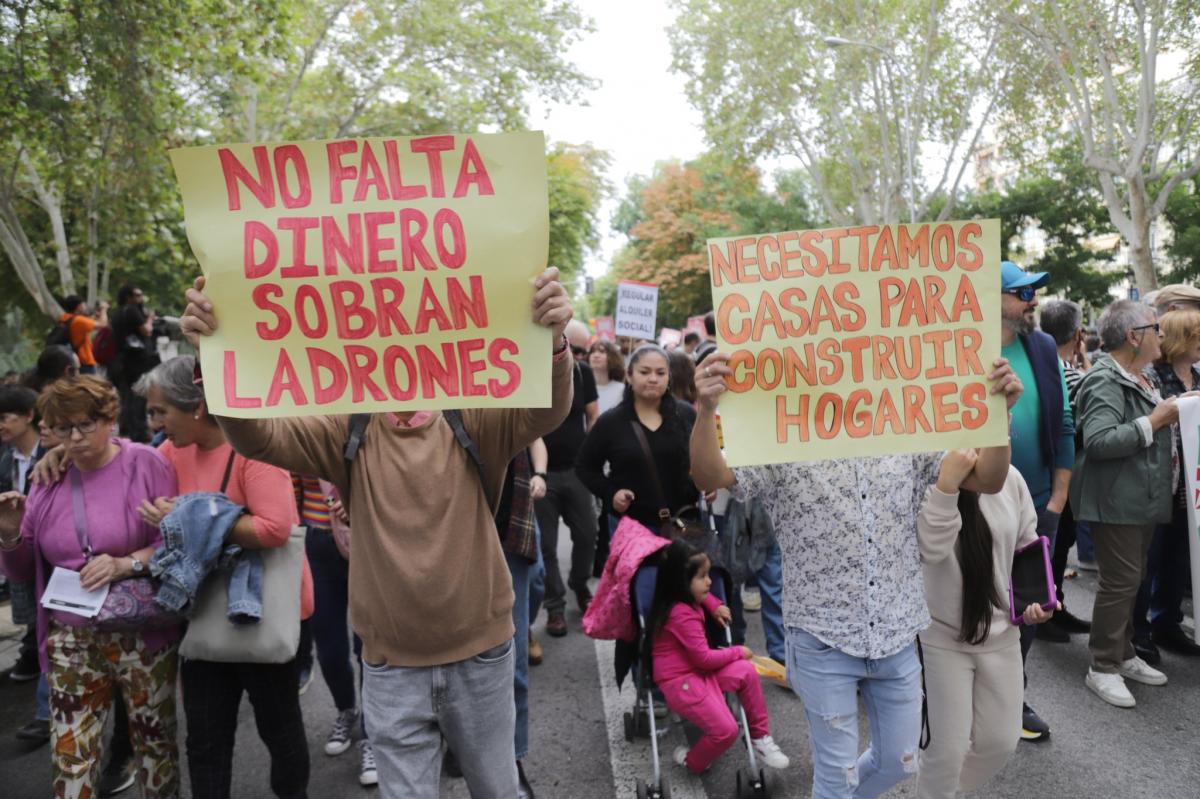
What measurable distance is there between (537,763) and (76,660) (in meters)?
1.94

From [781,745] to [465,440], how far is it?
2417 millimetres

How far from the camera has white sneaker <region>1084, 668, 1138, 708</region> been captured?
→ 4180mm

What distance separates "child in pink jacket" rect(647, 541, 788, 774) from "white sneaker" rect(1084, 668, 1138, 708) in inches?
72.9

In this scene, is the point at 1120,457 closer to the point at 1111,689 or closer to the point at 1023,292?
the point at 1111,689

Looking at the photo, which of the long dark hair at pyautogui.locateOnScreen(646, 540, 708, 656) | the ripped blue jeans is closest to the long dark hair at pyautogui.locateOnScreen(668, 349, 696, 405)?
the long dark hair at pyautogui.locateOnScreen(646, 540, 708, 656)

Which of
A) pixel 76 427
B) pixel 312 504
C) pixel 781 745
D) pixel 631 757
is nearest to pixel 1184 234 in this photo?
pixel 781 745

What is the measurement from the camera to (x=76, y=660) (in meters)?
2.93

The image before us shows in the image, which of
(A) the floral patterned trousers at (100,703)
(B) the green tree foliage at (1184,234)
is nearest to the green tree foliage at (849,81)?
(B) the green tree foliage at (1184,234)

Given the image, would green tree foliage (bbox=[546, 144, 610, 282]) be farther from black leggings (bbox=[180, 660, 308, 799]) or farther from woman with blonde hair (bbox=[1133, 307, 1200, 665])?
black leggings (bbox=[180, 660, 308, 799])

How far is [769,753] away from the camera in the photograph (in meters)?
3.69

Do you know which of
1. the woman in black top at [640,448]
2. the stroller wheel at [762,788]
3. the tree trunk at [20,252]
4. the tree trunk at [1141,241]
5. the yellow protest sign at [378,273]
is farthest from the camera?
the tree trunk at [1141,241]

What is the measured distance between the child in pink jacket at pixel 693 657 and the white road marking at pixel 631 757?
92mm

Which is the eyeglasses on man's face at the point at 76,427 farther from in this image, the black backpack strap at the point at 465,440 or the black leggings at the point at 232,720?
the black backpack strap at the point at 465,440

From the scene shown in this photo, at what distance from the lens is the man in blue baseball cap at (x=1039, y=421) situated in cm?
383
